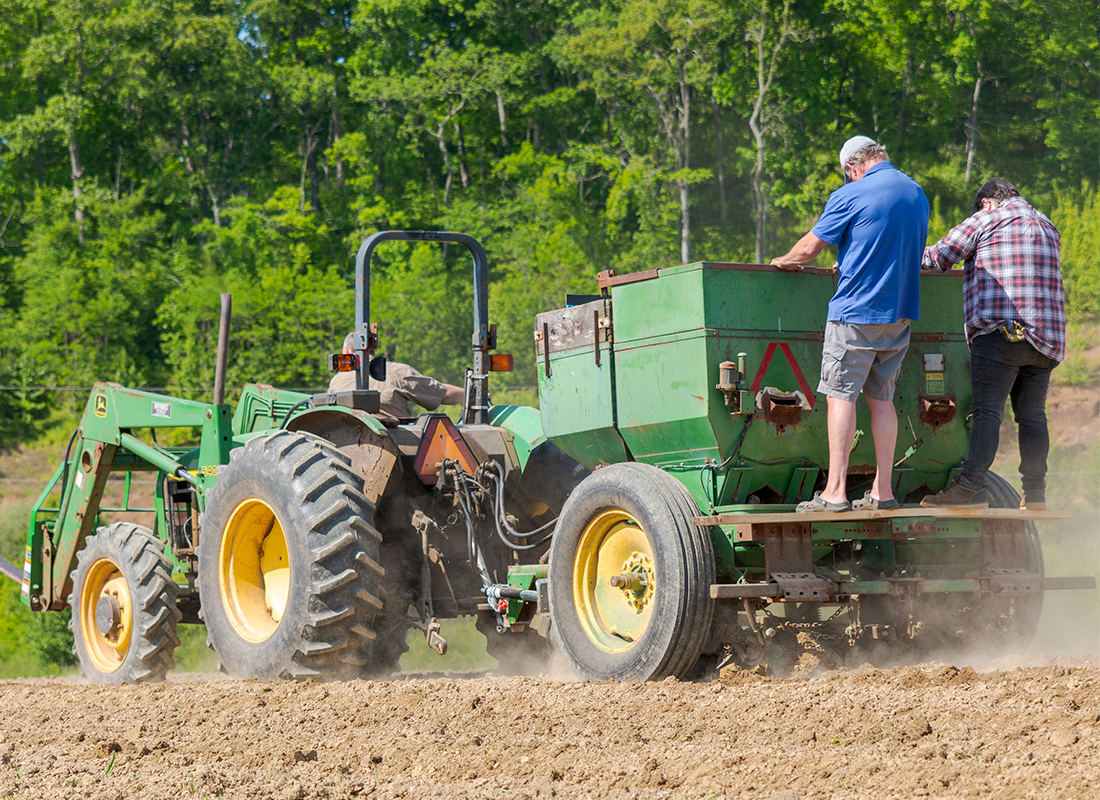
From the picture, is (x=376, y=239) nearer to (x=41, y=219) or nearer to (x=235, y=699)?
(x=235, y=699)

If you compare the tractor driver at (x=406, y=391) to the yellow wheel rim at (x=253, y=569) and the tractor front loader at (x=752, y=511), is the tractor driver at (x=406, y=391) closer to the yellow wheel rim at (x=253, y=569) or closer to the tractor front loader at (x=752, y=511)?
the yellow wheel rim at (x=253, y=569)

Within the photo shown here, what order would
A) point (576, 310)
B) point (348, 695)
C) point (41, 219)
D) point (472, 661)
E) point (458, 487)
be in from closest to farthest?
point (348, 695) < point (576, 310) < point (458, 487) < point (472, 661) < point (41, 219)

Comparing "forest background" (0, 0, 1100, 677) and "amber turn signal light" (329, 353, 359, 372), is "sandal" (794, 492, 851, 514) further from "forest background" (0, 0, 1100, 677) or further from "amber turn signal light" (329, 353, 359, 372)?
"forest background" (0, 0, 1100, 677)

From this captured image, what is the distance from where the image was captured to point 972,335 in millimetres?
6500

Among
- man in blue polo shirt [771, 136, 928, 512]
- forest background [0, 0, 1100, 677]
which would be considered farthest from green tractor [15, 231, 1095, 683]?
forest background [0, 0, 1100, 677]

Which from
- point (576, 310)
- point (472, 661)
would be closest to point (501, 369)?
point (576, 310)

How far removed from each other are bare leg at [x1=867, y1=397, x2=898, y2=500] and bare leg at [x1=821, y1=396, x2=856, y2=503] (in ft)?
0.61

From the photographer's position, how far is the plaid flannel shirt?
6.34 meters

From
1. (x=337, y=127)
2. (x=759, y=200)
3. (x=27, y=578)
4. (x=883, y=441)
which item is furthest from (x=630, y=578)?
(x=337, y=127)

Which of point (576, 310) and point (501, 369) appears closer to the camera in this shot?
point (576, 310)

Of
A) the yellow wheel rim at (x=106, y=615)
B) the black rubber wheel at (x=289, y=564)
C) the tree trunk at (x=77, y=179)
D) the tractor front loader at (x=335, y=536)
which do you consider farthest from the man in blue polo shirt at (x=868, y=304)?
the tree trunk at (x=77, y=179)

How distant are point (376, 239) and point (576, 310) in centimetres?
204

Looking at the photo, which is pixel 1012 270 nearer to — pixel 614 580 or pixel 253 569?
pixel 614 580

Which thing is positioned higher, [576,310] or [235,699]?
[576,310]
